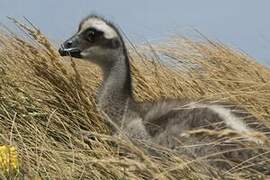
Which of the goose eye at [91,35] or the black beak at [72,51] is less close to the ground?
the goose eye at [91,35]

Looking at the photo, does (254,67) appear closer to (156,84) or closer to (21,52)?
(156,84)

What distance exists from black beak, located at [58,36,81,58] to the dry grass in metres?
0.09

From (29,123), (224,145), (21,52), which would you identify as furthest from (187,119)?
(21,52)

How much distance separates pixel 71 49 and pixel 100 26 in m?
0.24

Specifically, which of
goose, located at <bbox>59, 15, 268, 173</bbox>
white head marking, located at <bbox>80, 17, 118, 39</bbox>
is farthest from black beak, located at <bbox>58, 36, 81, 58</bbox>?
white head marking, located at <bbox>80, 17, 118, 39</bbox>

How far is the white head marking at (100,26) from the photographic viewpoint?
205 inches

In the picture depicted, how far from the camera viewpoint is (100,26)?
5.25 metres

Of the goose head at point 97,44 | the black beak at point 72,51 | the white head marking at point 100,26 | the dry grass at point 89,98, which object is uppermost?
the white head marking at point 100,26

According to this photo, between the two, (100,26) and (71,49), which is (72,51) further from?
(100,26)

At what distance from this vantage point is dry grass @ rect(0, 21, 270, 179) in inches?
142

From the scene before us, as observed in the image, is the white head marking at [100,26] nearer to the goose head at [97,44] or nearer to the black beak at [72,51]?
the goose head at [97,44]

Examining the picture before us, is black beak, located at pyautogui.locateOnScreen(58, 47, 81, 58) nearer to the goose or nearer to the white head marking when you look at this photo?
the goose

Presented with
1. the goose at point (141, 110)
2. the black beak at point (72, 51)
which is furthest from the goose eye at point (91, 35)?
the black beak at point (72, 51)

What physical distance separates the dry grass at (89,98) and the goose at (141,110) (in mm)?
116
